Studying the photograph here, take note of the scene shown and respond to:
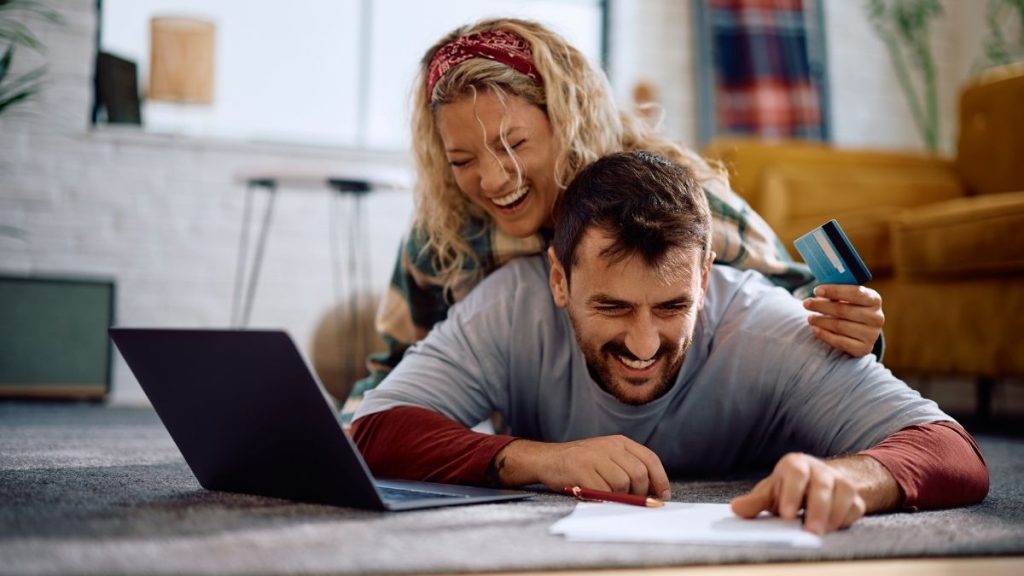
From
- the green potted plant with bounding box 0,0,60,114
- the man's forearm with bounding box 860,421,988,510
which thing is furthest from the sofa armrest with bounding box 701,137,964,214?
the green potted plant with bounding box 0,0,60,114

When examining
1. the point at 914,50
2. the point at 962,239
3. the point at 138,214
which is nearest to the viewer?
the point at 962,239

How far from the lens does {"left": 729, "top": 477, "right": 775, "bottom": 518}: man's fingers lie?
1.01m

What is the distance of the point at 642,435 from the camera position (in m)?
1.43

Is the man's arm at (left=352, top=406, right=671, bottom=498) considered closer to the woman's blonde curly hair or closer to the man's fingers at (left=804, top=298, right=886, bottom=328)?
the man's fingers at (left=804, top=298, right=886, bottom=328)

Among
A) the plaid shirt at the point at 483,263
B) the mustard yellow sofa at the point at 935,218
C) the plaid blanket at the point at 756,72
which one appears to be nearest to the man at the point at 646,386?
the plaid shirt at the point at 483,263

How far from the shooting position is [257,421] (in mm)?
1110

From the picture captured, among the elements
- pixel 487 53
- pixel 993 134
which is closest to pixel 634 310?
pixel 487 53

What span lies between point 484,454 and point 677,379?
28cm

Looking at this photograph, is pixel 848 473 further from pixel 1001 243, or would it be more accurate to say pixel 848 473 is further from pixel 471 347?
pixel 1001 243

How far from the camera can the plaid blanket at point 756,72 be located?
4262 mm

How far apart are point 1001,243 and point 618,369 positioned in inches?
58.0

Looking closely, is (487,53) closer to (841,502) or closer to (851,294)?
(851,294)

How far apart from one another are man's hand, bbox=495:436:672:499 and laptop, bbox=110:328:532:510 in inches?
1.5

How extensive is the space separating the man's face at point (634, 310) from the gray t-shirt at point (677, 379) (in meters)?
0.08
